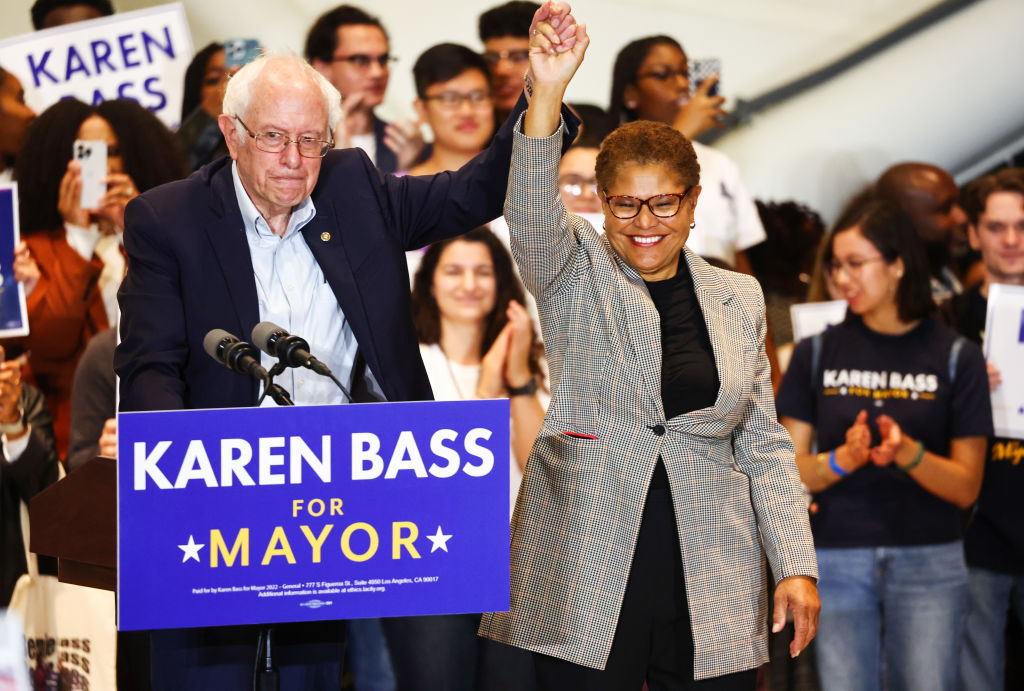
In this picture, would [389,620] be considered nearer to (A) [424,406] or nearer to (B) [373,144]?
(A) [424,406]

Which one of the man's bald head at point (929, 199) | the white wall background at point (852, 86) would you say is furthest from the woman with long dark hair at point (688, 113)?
the man's bald head at point (929, 199)

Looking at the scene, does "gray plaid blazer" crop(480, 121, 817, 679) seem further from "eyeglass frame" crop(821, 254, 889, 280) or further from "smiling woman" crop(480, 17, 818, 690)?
"eyeglass frame" crop(821, 254, 889, 280)

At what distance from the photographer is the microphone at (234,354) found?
215 cm

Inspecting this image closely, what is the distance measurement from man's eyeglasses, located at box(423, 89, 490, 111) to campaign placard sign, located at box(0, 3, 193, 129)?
1.19 meters

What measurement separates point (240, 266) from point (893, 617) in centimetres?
252

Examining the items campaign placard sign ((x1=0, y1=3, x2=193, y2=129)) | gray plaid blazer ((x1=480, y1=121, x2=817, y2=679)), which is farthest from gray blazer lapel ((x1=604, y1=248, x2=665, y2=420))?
campaign placard sign ((x1=0, y1=3, x2=193, y2=129))

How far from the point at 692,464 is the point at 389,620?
48.0 inches

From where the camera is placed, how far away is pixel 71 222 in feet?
16.3

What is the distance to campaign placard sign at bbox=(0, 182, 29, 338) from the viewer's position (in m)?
4.30

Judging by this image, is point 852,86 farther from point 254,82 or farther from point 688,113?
point 254,82

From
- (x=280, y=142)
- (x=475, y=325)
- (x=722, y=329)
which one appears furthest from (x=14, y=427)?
(x=722, y=329)

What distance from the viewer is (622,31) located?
18.7 ft

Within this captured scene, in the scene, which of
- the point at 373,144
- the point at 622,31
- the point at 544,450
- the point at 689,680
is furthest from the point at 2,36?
the point at 689,680

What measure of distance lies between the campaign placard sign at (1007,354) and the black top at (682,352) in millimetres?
1918
